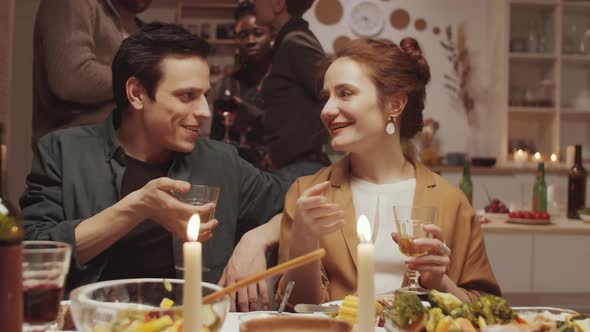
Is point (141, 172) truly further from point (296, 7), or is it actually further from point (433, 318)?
point (433, 318)

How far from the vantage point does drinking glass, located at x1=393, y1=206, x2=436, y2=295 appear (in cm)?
133

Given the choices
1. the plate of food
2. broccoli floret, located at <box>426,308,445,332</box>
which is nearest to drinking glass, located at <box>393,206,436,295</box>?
broccoli floret, located at <box>426,308,445,332</box>

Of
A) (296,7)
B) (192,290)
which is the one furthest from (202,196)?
(296,7)

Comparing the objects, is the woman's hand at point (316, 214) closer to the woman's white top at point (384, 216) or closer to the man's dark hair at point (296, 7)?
the woman's white top at point (384, 216)

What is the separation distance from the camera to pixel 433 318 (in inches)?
36.4

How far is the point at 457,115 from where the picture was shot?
5.17 metres

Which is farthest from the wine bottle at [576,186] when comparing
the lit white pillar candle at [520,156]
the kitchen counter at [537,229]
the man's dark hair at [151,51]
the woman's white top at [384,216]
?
the man's dark hair at [151,51]

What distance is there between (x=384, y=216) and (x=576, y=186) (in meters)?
1.75

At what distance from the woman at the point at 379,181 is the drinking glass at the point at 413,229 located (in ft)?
0.91

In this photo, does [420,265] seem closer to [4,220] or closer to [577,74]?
[4,220]

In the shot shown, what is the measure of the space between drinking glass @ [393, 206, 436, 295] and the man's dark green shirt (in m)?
0.67

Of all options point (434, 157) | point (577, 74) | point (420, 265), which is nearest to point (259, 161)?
point (420, 265)

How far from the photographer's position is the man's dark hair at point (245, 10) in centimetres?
248

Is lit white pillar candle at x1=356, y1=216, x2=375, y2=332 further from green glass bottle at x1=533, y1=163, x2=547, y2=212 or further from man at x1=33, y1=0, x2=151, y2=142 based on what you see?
green glass bottle at x1=533, y1=163, x2=547, y2=212
